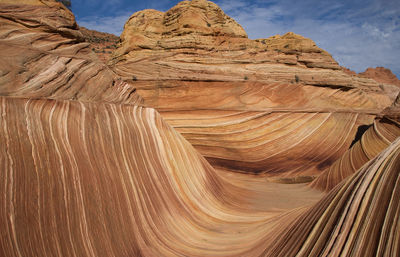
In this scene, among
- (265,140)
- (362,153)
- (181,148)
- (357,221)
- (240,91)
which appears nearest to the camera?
(357,221)

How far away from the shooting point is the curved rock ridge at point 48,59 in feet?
8.62

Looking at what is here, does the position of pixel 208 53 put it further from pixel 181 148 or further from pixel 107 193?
Answer: pixel 107 193

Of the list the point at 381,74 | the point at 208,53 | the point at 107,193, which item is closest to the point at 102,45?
the point at 208,53

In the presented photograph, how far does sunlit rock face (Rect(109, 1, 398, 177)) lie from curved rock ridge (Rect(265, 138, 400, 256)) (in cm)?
379

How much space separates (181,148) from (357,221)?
246cm

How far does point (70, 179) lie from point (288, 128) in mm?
5077

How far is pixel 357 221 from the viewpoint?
5.00ft

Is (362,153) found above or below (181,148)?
below

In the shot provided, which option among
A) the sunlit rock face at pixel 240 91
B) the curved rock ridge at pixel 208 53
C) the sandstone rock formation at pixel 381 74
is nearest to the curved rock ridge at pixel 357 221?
the sunlit rock face at pixel 240 91

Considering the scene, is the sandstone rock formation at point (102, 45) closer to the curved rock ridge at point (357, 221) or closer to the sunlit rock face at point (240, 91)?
the sunlit rock face at point (240, 91)

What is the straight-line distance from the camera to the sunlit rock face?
578 centimetres

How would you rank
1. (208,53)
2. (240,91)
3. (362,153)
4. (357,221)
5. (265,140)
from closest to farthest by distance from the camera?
(357,221), (362,153), (265,140), (240,91), (208,53)

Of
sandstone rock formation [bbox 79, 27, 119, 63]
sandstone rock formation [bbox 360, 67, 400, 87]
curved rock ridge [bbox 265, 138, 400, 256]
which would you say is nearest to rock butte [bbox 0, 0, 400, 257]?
curved rock ridge [bbox 265, 138, 400, 256]

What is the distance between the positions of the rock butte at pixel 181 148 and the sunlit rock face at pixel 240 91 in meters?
0.03
